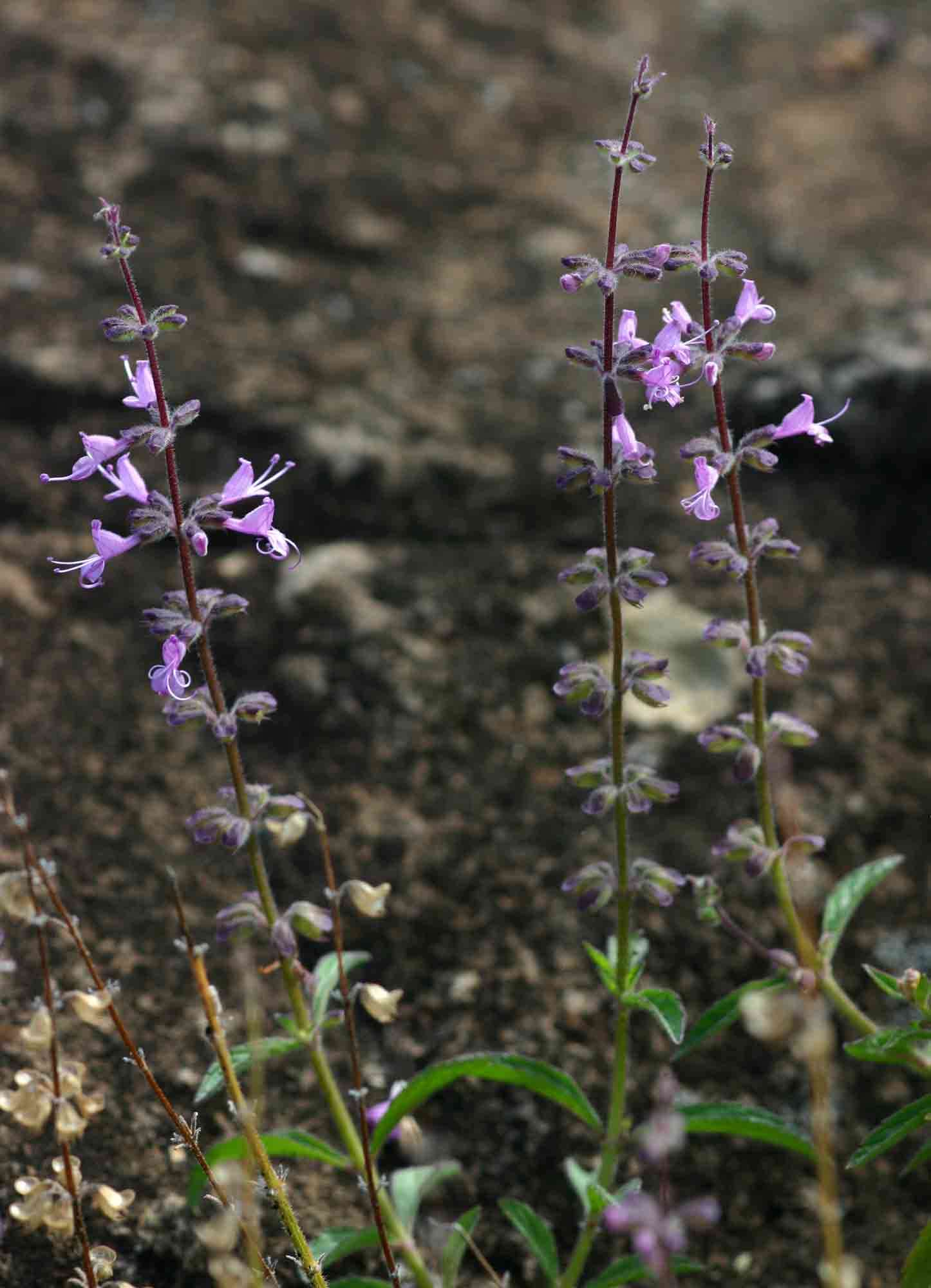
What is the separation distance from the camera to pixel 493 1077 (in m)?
2.51

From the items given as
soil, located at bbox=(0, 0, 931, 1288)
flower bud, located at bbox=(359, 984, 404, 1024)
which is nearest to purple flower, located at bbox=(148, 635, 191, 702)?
soil, located at bbox=(0, 0, 931, 1288)

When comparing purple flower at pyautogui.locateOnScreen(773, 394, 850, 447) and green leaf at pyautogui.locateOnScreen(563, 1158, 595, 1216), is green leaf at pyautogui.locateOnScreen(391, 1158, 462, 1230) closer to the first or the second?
green leaf at pyautogui.locateOnScreen(563, 1158, 595, 1216)

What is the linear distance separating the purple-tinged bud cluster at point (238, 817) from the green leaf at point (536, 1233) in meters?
0.94

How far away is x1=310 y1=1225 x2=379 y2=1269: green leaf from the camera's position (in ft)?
7.95

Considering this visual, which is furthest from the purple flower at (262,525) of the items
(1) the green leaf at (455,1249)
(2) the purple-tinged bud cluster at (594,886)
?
(1) the green leaf at (455,1249)

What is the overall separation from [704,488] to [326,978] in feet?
4.12

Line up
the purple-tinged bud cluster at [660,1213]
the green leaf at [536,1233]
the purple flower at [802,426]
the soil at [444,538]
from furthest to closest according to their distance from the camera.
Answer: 1. the soil at [444,538]
2. the green leaf at [536,1233]
3. the purple flower at [802,426]
4. the purple-tinged bud cluster at [660,1213]

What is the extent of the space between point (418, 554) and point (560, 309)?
167 centimetres

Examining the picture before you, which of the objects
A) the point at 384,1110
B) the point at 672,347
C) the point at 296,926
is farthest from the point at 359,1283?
the point at 672,347

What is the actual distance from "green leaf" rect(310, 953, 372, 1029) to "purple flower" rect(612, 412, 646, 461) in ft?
3.66

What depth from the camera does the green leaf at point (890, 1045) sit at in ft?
7.74

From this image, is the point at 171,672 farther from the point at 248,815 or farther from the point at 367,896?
the point at 367,896

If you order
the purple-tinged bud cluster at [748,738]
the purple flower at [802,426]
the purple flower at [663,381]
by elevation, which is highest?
the purple flower at [663,381]

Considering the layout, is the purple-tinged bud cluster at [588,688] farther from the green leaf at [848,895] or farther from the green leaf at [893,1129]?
the green leaf at [893,1129]
